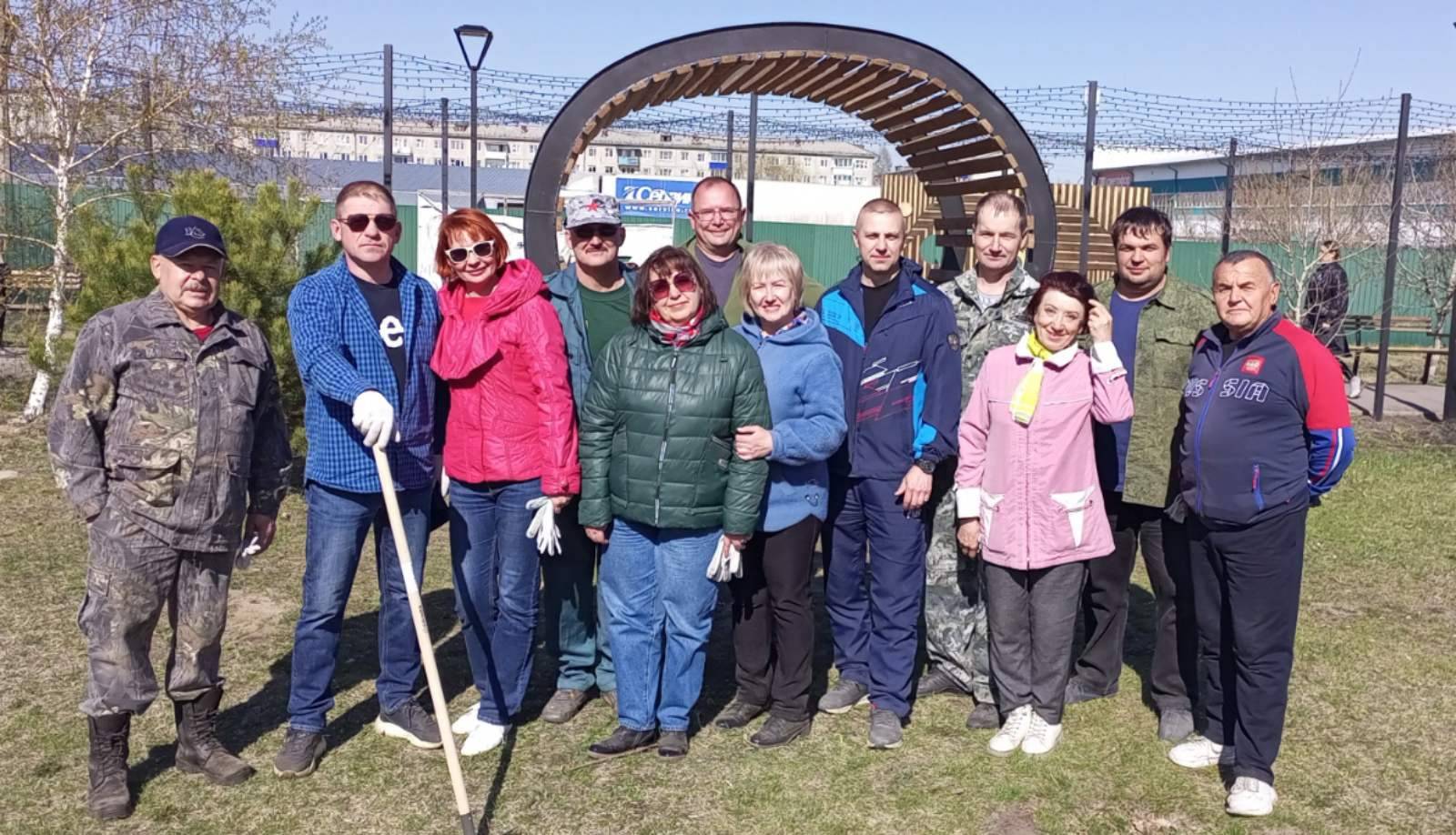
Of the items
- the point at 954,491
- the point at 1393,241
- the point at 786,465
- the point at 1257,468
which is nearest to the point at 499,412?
the point at 786,465

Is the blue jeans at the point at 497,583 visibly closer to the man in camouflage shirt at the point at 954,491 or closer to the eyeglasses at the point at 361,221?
the eyeglasses at the point at 361,221

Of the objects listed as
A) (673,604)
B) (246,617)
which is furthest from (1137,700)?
(246,617)

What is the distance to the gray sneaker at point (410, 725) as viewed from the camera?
3811 mm

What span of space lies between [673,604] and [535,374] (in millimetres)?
852

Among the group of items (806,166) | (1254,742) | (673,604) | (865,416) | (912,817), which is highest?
(806,166)

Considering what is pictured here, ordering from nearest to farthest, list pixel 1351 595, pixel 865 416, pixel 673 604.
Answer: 1. pixel 673 604
2. pixel 865 416
3. pixel 1351 595

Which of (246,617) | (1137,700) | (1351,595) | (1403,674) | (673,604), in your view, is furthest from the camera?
(1351,595)

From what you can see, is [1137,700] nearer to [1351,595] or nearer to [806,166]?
[1351,595]

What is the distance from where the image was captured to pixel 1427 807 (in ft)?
11.5

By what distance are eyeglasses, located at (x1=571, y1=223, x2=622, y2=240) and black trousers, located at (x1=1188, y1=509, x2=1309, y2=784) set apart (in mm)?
2109

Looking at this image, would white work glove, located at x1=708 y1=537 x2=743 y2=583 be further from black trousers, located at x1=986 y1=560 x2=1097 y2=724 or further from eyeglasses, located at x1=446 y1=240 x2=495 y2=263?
eyeglasses, located at x1=446 y1=240 x2=495 y2=263

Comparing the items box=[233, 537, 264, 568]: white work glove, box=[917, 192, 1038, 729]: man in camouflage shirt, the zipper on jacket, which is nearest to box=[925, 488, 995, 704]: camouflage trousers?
box=[917, 192, 1038, 729]: man in camouflage shirt

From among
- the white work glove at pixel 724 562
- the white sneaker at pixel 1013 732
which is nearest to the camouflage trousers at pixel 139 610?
the white work glove at pixel 724 562

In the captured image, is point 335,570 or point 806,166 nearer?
point 335,570
